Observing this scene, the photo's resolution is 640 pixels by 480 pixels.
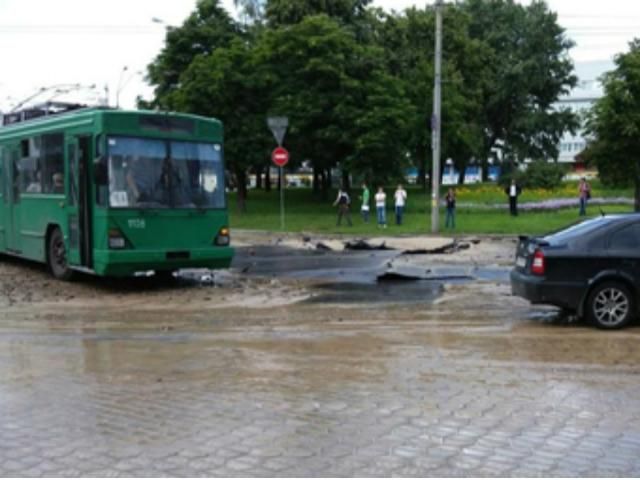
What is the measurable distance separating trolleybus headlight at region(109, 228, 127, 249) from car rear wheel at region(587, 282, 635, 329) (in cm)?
759

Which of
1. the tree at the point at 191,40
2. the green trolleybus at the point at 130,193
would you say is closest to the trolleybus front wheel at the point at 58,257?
the green trolleybus at the point at 130,193

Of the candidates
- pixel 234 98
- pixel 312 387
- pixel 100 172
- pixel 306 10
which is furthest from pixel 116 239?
pixel 306 10

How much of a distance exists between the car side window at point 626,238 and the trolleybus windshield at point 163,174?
7.11 m

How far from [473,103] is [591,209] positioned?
83.3ft

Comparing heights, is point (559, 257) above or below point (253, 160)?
below

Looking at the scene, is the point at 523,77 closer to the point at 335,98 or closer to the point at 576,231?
the point at 335,98

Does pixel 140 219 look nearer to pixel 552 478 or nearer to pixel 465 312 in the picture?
pixel 465 312

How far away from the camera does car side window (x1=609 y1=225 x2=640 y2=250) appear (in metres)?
10.4

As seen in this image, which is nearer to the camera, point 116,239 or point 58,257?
point 116,239

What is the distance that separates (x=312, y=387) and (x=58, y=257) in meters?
9.56

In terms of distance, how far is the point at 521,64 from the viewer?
73.8 metres

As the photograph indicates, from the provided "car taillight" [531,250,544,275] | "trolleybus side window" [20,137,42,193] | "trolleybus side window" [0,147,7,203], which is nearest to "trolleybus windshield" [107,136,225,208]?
"trolleybus side window" [20,137,42,193]

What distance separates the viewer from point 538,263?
10.4 metres

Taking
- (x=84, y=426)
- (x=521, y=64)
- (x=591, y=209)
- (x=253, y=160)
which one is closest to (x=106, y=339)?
(x=84, y=426)
